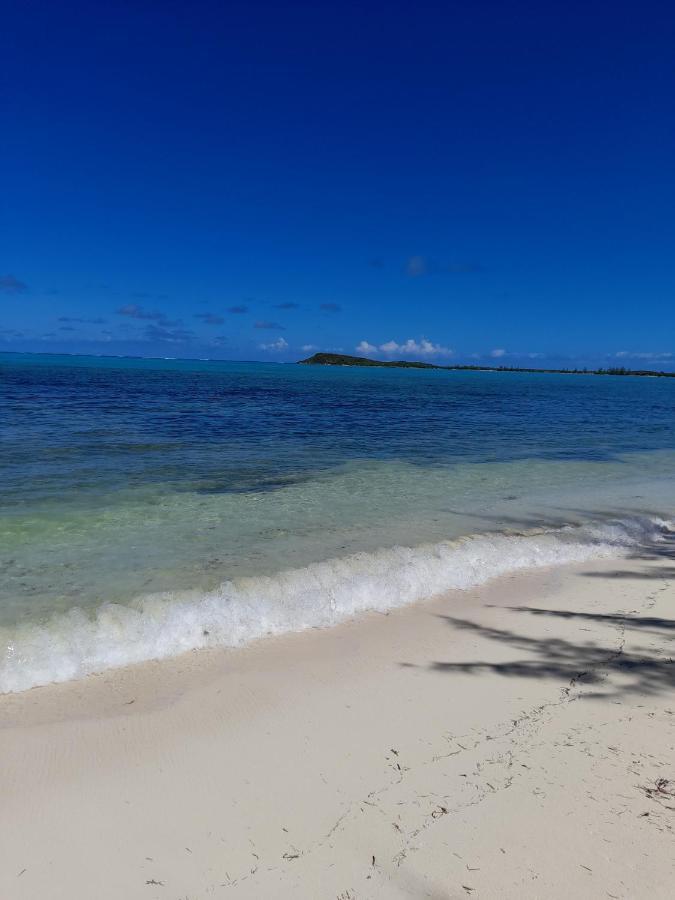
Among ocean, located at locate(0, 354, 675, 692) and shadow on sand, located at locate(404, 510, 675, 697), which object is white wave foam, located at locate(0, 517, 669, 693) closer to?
ocean, located at locate(0, 354, 675, 692)

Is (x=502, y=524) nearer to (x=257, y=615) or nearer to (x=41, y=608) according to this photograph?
(x=257, y=615)

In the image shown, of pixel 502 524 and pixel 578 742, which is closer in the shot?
pixel 578 742

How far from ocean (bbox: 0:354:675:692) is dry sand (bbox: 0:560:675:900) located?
708mm

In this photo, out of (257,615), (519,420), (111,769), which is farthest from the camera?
(519,420)

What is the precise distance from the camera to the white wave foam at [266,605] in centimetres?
525

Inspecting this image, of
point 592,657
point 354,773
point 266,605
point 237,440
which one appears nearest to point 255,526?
point 266,605

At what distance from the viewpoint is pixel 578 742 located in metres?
4.05

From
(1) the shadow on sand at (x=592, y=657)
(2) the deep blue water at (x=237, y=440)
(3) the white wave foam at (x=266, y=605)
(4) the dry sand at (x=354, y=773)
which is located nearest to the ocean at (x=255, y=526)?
(3) the white wave foam at (x=266, y=605)

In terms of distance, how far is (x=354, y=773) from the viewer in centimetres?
375

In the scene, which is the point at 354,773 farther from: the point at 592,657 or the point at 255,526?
the point at 255,526

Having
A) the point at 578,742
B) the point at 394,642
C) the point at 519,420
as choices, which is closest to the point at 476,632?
the point at 394,642

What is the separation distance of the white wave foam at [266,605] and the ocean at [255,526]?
0.02m

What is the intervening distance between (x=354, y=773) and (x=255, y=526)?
5841mm

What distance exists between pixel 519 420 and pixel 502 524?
23043 millimetres
